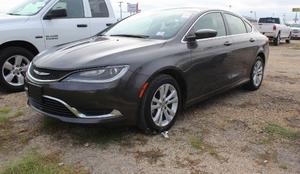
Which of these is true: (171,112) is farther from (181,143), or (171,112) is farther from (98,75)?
(98,75)

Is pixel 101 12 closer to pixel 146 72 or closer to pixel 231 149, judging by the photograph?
pixel 146 72

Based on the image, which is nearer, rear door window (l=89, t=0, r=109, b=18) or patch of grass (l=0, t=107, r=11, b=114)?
patch of grass (l=0, t=107, r=11, b=114)

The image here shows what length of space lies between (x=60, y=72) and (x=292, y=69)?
7.50 m

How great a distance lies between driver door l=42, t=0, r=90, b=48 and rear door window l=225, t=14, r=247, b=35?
111 inches

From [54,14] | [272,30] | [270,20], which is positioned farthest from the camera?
[270,20]

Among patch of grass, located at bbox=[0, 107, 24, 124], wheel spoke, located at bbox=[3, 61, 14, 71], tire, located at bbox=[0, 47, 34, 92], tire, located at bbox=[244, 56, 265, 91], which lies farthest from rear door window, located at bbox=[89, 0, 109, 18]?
tire, located at bbox=[244, 56, 265, 91]

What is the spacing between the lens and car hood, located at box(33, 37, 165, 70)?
3580mm

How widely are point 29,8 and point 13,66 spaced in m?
1.26

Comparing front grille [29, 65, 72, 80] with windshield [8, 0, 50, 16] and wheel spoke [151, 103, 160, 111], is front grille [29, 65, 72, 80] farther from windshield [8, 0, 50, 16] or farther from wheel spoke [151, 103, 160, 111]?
windshield [8, 0, 50, 16]

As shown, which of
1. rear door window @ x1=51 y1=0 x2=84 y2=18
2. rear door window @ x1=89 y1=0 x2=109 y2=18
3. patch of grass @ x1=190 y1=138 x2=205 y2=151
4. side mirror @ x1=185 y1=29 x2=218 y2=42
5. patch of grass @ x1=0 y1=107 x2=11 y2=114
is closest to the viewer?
patch of grass @ x1=190 y1=138 x2=205 y2=151

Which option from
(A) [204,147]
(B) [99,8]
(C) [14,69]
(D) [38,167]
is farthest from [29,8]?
(A) [204,147]

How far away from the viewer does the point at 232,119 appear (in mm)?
4715

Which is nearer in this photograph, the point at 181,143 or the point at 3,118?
the point at 181,143

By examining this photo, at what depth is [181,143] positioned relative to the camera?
3.84m
